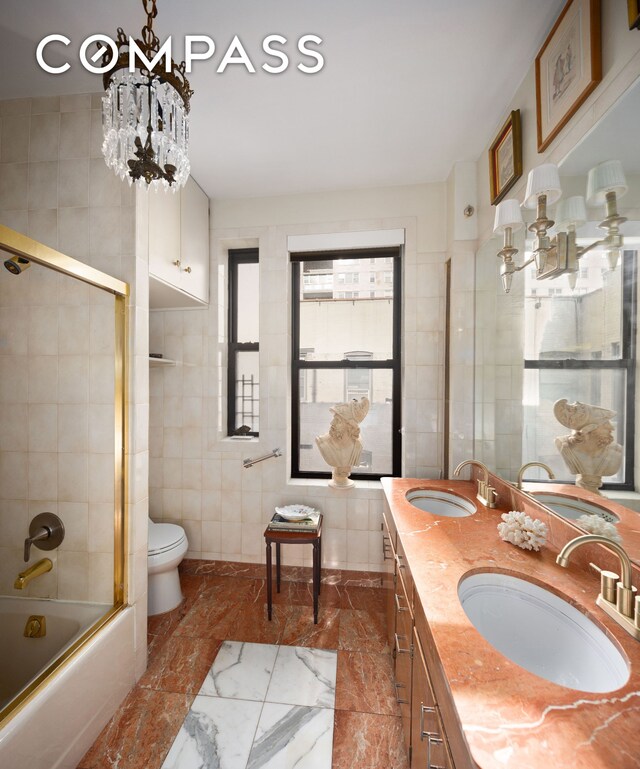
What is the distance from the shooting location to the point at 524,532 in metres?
1.14

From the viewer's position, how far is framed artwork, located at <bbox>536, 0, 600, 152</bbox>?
0.98 meters

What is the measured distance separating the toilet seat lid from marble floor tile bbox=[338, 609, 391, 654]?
104 centimetres

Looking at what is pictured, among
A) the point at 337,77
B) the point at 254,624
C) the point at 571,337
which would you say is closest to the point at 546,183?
the point at 571,337

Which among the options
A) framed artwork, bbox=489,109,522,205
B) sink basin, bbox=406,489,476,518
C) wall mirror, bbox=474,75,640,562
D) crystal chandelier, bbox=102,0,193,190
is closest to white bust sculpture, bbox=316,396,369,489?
sink basin, bbox=406,489,476,518

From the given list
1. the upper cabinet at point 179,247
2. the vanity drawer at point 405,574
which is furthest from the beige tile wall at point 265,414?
the vanity drawer at point 405,574

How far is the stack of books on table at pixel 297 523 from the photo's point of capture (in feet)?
6.39

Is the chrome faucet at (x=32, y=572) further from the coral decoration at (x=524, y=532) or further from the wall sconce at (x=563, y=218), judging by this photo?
the wall sconce at (x=563, y=218)

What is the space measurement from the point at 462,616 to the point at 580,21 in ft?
5.64

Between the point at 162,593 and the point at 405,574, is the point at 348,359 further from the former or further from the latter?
the point at 162,593

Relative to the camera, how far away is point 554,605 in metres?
0.90

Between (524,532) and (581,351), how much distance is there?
1.99 ft

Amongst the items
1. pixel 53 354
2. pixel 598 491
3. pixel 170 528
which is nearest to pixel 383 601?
pixel 170 528

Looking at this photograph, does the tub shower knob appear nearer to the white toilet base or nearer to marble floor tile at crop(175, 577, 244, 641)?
the white toilet base

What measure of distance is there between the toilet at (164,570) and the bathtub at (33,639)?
0.46 meters
